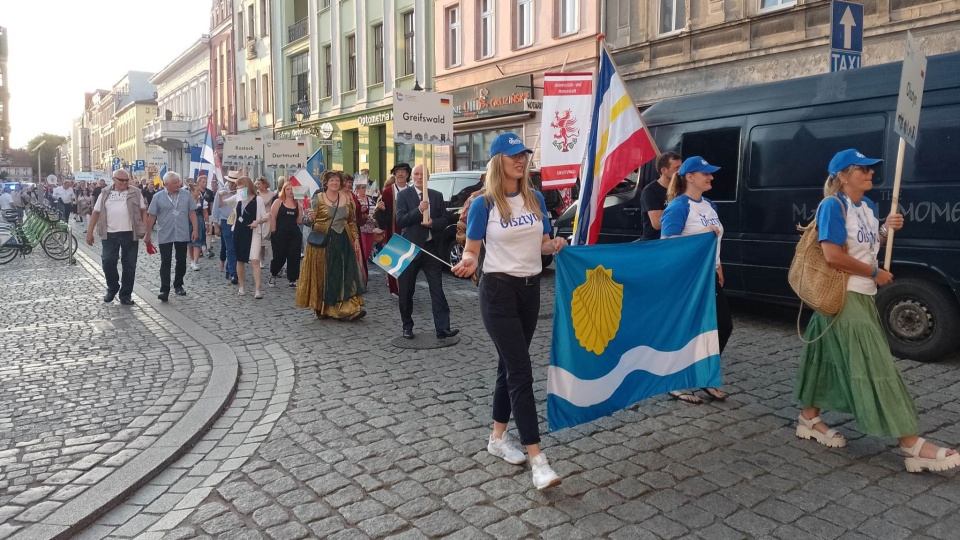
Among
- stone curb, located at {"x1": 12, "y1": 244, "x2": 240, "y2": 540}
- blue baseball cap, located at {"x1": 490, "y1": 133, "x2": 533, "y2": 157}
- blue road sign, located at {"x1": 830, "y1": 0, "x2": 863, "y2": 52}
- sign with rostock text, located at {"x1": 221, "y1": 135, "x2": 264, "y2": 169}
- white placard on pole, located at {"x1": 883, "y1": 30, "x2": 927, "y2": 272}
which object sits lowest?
stone curb, located at {"x1": 12, "y1": 244, "x2": 240, "y2": 540}

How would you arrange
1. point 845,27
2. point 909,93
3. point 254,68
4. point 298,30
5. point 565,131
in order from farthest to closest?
point 254,68, point 298,30, point 565,131, point 845,27, point 909,93

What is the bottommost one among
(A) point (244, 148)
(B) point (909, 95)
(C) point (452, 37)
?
(B) point (909, 95)

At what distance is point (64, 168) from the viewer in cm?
16188

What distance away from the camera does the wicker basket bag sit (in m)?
4.32

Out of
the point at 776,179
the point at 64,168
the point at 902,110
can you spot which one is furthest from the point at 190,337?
the point at 64,168

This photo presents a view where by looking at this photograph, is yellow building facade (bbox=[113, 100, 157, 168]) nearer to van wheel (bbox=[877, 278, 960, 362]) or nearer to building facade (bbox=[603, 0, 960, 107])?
building facade (bbox=[603, 0, 960, 107])

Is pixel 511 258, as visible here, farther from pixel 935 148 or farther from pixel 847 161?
pixel 935 148

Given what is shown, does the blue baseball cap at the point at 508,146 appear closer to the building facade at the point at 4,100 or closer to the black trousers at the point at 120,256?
the black trousers at the point at 120,256

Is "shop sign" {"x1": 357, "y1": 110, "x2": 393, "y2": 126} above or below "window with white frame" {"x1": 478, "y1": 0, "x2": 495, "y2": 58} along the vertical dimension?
below

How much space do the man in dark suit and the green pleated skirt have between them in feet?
13.1

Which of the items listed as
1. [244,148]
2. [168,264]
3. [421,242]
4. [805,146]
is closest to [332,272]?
[421,242]

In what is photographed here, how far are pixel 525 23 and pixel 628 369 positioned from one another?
19.6 meters

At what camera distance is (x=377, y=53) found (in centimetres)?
3077

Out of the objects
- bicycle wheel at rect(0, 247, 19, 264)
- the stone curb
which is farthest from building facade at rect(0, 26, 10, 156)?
the stone curb
